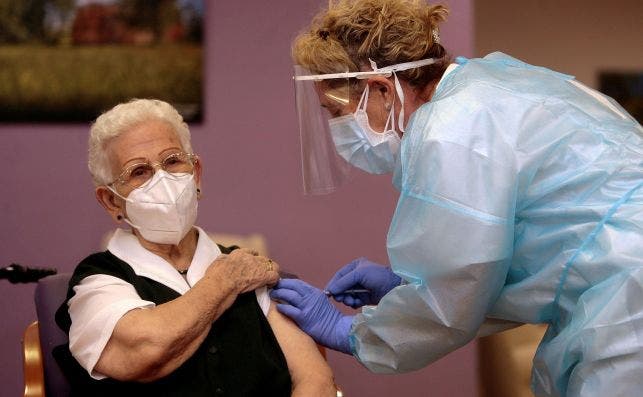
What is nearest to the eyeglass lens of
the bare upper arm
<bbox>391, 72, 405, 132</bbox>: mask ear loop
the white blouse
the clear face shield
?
the white blouse

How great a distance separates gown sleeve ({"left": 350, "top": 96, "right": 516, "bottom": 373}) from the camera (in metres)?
1.53

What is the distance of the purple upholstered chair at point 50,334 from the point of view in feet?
6.63

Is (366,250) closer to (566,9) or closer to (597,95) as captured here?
(597,95)

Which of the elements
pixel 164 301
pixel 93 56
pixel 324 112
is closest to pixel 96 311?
pixel 164 301

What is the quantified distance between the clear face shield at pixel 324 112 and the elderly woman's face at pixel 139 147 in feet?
1.06

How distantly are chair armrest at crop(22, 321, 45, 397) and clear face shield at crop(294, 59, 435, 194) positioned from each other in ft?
2.48

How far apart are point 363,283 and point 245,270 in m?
0.38

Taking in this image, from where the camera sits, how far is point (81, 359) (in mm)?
1772

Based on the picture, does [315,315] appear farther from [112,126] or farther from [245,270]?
[112,126]

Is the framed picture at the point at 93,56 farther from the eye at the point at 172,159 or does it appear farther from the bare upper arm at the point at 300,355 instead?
the bare upper arm at the point at 300,355

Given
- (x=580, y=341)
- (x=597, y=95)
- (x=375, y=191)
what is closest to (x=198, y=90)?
(x=375, y=191)

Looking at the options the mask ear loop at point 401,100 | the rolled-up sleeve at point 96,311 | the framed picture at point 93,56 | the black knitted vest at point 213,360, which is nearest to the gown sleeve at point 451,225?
the mask ear loop at point 401,100

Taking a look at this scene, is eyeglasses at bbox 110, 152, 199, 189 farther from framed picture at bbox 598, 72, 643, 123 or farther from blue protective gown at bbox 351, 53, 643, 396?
framed picture at bbox 598, 72, 643, 123

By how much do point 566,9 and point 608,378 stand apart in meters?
3.70
